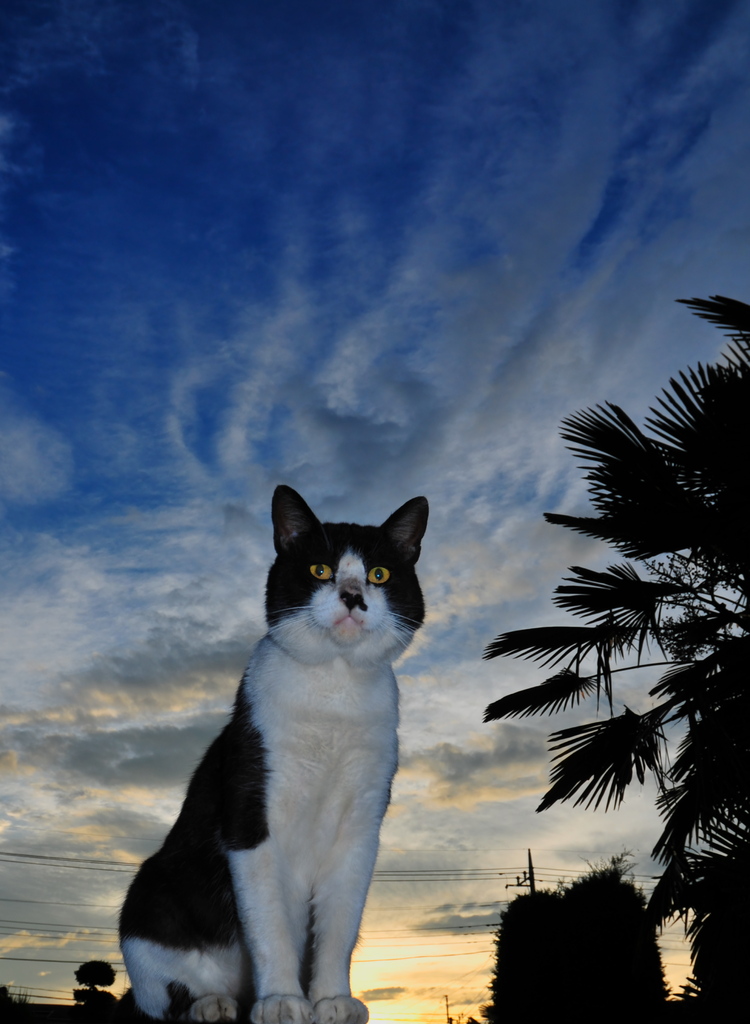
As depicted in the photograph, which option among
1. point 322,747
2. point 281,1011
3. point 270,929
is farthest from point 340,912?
point 322,747

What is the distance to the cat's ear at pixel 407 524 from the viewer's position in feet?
10.9

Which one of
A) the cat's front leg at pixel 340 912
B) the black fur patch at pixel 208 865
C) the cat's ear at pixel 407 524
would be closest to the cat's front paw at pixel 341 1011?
the cat's front leg at pixel 340 912

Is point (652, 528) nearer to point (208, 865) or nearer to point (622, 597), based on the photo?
point (622, 597)

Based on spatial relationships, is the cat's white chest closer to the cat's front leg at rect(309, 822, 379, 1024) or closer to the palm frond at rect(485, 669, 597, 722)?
the cat's front leg at rect(309, 822, 379, 1024)

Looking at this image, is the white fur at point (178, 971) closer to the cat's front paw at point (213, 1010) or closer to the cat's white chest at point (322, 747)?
the cat's front paw at point (213, 1010)

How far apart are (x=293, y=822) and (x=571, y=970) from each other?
737cm

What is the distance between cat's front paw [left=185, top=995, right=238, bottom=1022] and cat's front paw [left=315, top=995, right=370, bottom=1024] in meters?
0.32

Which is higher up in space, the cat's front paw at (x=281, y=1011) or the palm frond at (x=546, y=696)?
the palm frond at (x=546, y=696)

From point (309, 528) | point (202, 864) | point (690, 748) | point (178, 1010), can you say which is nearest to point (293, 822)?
point (202, 864)

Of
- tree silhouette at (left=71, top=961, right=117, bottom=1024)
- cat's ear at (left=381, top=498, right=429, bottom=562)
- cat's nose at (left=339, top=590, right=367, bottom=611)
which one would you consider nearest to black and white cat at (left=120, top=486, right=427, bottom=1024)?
cat's nose at (left=339, top=590, right=367, bottom=611)

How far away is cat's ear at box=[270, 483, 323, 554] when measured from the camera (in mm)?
3252

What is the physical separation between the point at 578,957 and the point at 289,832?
24.3 feet

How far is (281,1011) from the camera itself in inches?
94.7

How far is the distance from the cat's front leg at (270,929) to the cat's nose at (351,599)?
821 mm
